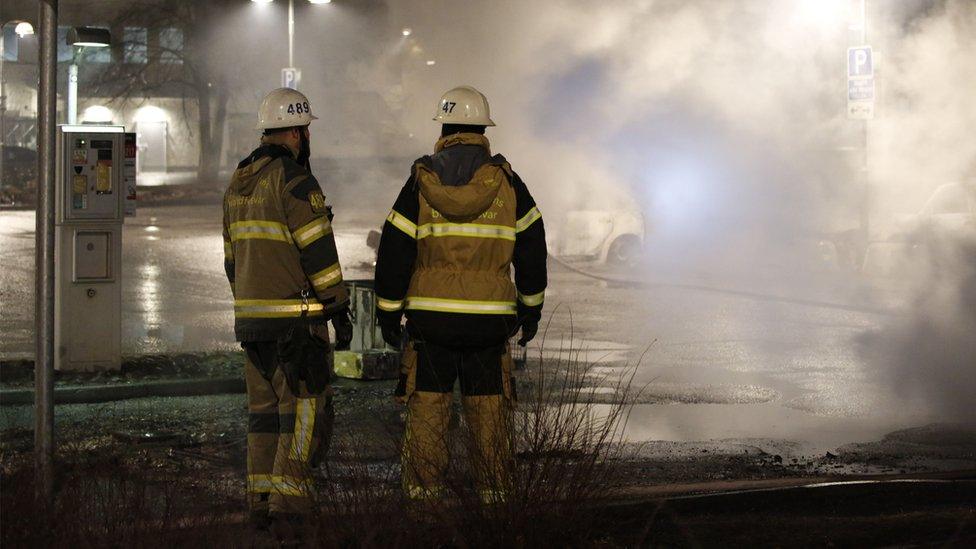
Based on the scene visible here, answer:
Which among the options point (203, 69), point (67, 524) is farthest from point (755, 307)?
point (203, 69)

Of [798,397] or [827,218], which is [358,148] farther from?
[798,397]

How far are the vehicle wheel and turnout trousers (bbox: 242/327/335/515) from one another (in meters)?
A: 12.3

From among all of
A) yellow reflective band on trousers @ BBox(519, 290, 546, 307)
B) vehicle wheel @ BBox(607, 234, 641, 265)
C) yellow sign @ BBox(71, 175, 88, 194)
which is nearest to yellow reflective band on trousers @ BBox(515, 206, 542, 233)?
yellow reflective band on trousers @ BBox(519, 290, 546, 307)

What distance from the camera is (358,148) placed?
3058 cm

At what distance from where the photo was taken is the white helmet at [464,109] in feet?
16.0

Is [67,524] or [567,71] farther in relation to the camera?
[567,71]

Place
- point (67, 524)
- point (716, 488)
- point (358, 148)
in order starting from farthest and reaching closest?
point (358, 148) < point (716, 488) < point (67, 524)

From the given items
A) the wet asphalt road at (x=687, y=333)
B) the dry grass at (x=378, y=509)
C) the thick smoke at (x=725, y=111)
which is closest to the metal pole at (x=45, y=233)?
the dry grass at (x=378, y=509)

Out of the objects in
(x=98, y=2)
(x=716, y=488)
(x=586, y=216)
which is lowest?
(x=716, y=488)

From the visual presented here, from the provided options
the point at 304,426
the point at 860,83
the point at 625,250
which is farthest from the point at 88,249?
the point at 860,83

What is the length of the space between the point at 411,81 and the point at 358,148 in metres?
8.96

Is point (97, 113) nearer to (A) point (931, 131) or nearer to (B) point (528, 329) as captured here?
(A) point (931, 131)

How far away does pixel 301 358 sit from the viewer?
489 centimetres

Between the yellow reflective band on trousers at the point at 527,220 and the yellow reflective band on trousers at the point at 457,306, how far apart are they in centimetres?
31
